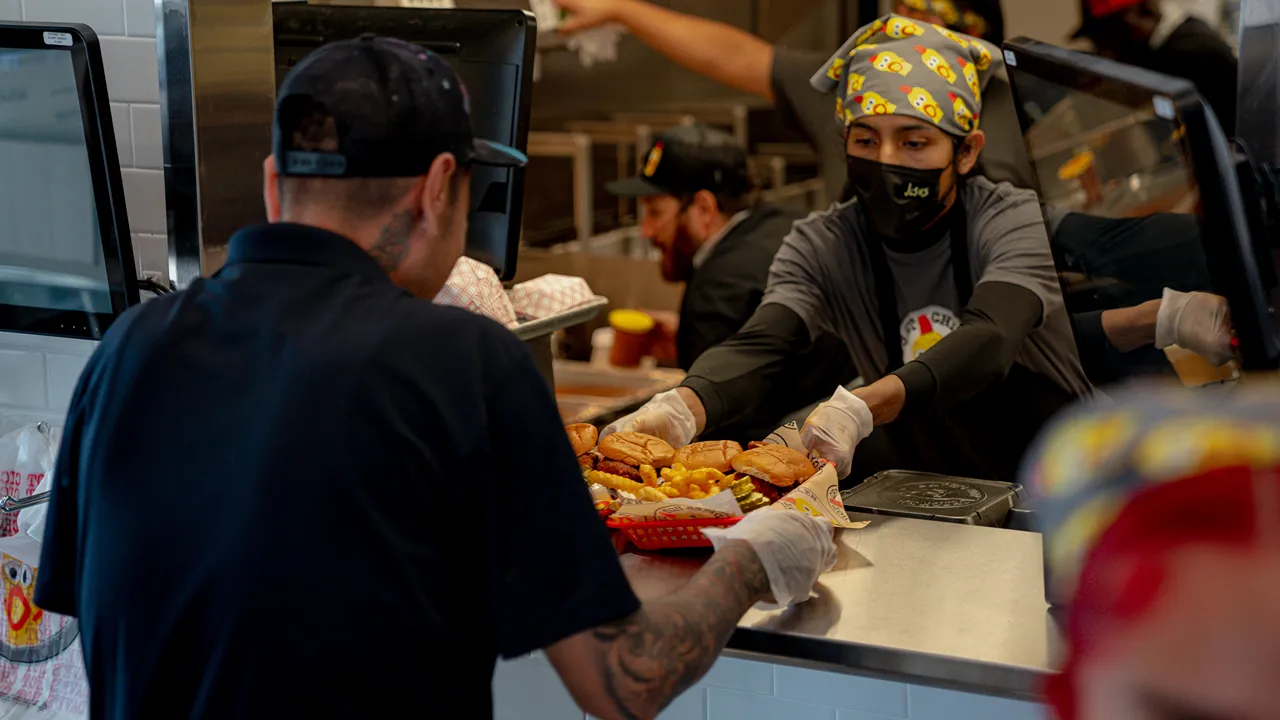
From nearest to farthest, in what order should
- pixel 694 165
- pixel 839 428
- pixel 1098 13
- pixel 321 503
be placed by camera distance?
pixel 321 503 < pixel 839 428 < pixel 694 165 < pixel 1098 13

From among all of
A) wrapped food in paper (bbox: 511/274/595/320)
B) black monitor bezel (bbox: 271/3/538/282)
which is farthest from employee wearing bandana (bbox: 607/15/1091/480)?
black monitor bezel (bbox: 271/3/538/282)

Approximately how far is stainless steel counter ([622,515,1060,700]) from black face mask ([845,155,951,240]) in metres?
0.90

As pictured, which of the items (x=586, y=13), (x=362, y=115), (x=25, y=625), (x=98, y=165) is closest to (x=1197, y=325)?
(x=362, y=115)

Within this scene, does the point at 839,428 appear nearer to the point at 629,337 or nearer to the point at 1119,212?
the point at 1119,212

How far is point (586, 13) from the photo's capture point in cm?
405

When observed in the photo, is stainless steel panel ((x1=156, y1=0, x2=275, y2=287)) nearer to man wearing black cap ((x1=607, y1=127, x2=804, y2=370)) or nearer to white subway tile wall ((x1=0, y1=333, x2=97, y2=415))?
white subway tile wall ((x1=0, y1=333, x2=97, y2=415))

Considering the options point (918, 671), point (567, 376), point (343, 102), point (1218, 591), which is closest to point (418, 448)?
point (343, 102)

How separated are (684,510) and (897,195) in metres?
1.11

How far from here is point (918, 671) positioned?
5.25ft

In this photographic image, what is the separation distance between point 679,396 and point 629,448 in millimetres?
477

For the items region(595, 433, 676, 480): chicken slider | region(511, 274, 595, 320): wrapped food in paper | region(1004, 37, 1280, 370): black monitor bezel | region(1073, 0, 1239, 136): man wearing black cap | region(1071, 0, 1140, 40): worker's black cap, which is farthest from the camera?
region(1071, 0, 1140, 40): worker's black cap

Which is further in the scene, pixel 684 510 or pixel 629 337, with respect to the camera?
pixel 629 337

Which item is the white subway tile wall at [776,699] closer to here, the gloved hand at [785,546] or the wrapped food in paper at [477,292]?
the gloved hand at [785,546]

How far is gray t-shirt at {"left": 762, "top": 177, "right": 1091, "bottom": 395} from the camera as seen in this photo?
8.86 ft
